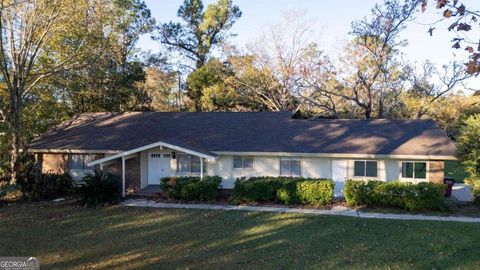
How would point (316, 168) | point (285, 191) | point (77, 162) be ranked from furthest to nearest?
1. point (77, 162)
2. point (316, 168)
3. point (285, 191)

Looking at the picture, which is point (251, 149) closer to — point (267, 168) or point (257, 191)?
point (267, 168)

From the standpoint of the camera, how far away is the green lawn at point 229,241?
370 inches

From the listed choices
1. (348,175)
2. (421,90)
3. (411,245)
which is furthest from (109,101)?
(411,245)

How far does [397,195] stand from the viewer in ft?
51.5

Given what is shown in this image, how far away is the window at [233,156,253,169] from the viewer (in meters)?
20.1

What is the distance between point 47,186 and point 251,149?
10.1 meters

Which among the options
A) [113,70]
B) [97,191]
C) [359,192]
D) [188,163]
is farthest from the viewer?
[113,70]

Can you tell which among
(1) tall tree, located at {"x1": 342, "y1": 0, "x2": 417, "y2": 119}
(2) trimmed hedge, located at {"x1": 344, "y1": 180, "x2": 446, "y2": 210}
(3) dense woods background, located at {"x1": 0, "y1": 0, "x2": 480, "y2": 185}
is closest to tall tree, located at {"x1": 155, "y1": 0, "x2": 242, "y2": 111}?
(3) dense woods background, located at {"x1": 0, "y1": 0, "x2": 480, "y2": 185}

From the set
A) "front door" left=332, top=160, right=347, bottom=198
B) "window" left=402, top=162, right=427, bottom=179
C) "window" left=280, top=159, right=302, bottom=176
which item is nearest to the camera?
"window" left=402, top=162, right=427, bottom=179

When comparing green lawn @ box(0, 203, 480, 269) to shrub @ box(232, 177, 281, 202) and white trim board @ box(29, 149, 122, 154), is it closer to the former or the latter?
shrub @ box(232, 177, 281, 202)

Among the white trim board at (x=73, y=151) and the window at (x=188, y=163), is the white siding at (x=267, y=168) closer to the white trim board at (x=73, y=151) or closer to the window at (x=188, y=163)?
the window at (x=188, y=163)

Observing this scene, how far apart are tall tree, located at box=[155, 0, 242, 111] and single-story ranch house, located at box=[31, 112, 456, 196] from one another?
72.2ft

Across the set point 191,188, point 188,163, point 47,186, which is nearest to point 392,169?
point 191,188

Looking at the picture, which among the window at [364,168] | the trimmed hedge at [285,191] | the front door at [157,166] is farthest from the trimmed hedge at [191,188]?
the window at [364,168]
